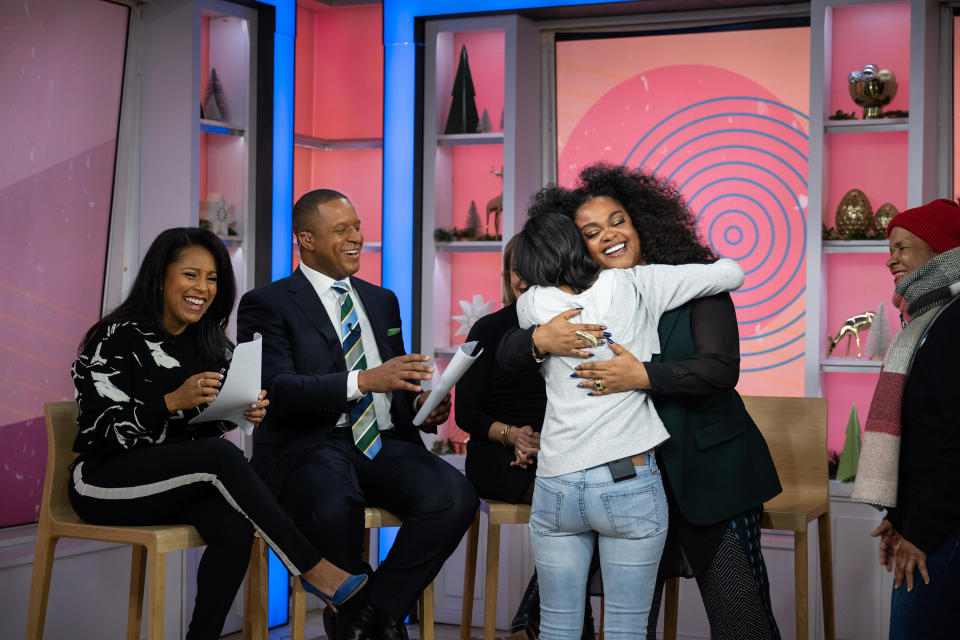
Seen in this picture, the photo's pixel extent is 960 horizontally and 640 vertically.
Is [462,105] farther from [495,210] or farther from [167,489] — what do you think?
[167,489]

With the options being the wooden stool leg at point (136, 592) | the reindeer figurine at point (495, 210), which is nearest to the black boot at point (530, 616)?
the wooden stool leg at point (136, 592)

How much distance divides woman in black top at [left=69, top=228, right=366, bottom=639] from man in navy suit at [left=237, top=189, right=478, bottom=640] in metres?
0.10

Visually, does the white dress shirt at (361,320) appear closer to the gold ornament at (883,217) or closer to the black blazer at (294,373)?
the black blazer at (294,373)

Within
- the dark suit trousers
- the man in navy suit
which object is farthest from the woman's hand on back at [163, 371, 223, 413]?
the dark suit trousers

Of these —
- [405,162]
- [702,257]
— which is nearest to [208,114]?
[405,162]

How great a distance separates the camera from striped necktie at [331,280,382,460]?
10.7 ft

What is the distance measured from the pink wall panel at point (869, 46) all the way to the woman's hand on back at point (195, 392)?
2.61m

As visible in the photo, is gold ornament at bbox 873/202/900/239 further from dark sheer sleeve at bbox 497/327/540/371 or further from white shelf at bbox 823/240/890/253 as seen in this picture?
dark sheer sleeve at bbox 497/327/540/371

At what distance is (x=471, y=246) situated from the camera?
4586 millimetres

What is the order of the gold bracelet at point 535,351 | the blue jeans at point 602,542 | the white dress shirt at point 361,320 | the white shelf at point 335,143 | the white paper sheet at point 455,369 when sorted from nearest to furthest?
the blue jeans at point 602,542, the gold bracelet at point 535,351, the white paper sheet at point 455,369, the white dress shirt at point 361,320, the white shelf at point 335,143

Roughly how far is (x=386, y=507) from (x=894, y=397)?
156 cm

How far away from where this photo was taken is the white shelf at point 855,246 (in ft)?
13.3

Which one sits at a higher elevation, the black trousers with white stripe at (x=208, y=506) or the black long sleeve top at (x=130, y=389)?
the black long sleeve top at (x=130, y=389)

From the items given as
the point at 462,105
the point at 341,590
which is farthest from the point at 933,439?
the point at 462,105
